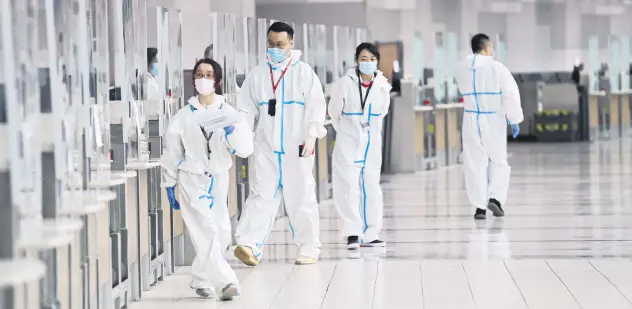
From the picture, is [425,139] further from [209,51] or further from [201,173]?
[201,173]

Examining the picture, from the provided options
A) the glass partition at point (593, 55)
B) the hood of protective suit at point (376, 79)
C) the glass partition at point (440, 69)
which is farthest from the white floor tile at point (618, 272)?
the glass partition at point (593, 55)

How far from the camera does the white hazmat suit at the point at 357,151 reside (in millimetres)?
8531

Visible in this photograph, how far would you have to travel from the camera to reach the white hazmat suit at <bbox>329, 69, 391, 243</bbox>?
853 centimetres

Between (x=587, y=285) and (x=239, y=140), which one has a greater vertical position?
(x=239, y=140)

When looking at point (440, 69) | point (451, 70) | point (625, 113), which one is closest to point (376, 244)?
point (440, 69)

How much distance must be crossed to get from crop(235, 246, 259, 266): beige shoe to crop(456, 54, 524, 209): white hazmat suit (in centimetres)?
322

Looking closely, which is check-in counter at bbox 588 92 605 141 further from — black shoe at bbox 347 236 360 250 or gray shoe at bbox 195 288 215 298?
gray shoe at bbox 195 288 215 298

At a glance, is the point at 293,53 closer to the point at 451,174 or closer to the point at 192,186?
the point at 192,186

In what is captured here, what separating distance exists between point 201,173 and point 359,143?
7.99ft

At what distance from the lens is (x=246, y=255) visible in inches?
298

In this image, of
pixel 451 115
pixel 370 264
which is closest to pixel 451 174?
pixel 451 115

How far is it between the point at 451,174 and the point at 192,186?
9.52 metres

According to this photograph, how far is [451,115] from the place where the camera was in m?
17.4

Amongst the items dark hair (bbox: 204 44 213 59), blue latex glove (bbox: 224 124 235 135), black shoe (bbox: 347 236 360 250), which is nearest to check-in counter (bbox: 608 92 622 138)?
black shoe (bbox: 347 236 360 250)
